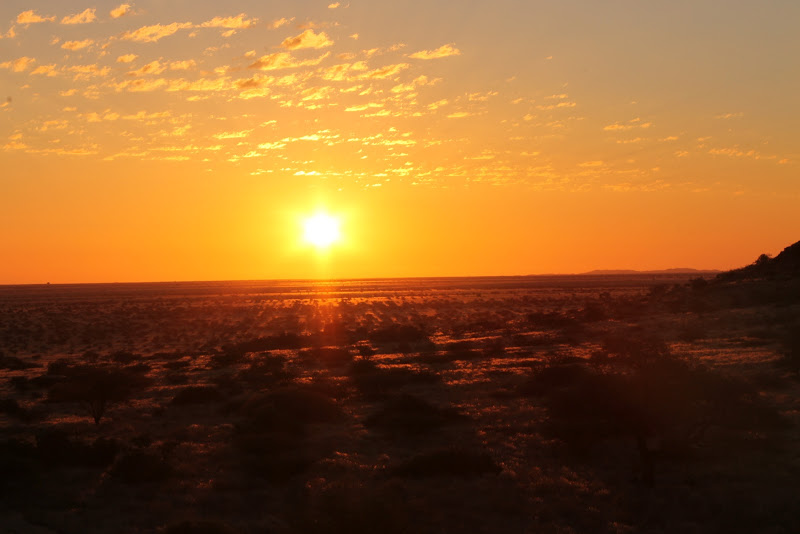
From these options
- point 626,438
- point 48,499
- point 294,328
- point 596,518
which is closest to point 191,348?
point 294,328

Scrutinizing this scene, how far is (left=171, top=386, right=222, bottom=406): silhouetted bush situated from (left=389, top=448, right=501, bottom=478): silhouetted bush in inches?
526

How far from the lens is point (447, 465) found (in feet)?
57.4

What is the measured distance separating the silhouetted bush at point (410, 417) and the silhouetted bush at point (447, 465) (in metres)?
4.08

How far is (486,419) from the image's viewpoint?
75.8 ft

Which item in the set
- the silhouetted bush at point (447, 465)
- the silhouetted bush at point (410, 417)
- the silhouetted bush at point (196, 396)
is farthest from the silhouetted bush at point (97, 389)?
the silhouetted bush at point (447, 465)

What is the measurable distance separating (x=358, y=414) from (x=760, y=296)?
34471mm

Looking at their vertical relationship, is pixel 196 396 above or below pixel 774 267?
below

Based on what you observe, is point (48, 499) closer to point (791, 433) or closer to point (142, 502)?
point (142, 502)

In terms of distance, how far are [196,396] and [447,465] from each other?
15.0 meters

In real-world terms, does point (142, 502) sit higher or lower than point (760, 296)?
lower

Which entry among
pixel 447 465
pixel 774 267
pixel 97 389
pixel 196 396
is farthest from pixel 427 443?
pixel 774 267

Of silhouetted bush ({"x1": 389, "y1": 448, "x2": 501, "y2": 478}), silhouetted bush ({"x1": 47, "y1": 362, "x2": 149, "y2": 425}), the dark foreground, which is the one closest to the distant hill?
the dark foreground

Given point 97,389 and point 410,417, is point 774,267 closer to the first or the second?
point 410,417

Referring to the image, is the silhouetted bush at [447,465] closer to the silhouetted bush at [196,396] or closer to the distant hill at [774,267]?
the silhouetted bush at [196,396]
